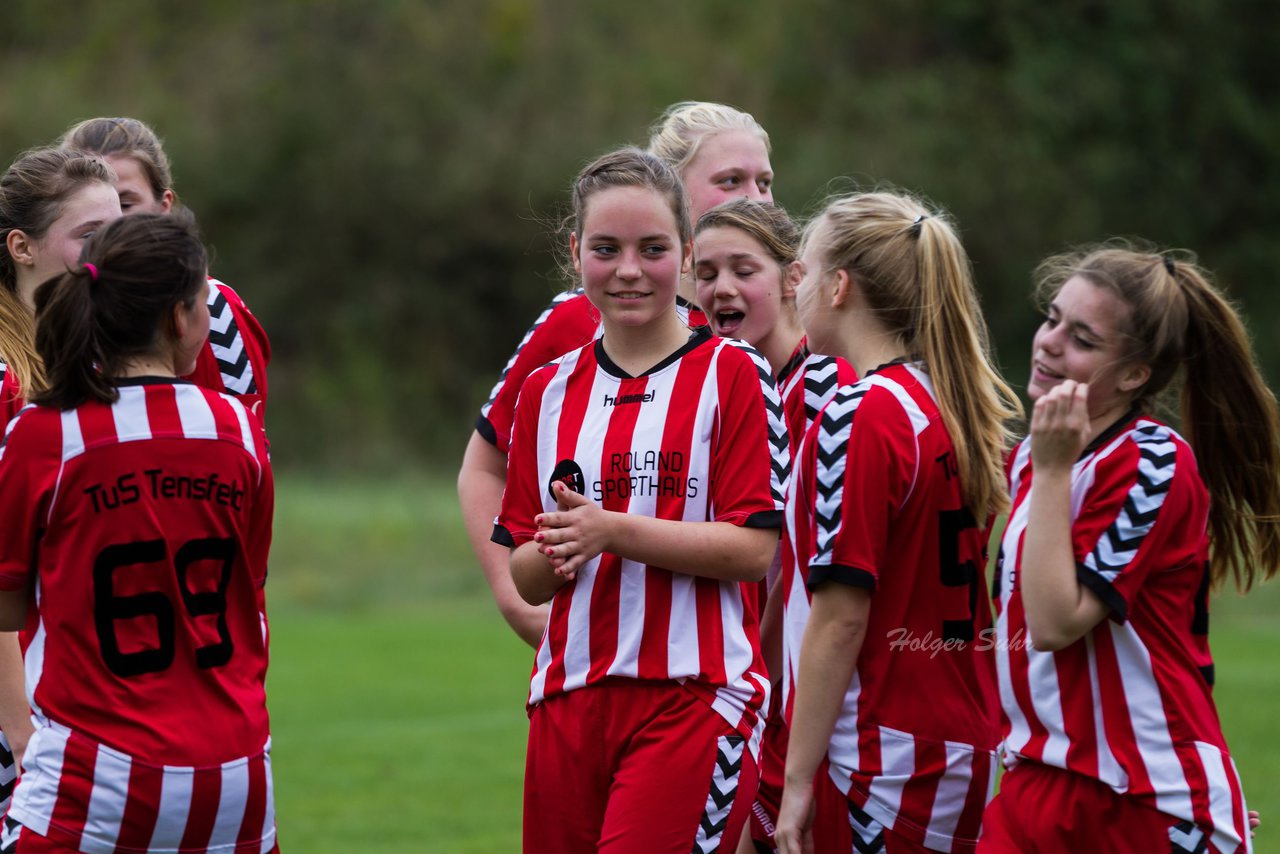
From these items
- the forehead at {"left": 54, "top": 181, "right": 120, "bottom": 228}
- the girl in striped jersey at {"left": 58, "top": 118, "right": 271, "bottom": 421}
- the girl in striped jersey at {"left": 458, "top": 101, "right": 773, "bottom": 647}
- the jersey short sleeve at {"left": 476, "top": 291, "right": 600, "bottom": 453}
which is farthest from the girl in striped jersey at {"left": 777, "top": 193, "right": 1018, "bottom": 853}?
the forehead at {"left": 54, "top": 181, "right": 120, "bottom": 228}

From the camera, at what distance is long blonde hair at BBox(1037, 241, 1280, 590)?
313 centimetres

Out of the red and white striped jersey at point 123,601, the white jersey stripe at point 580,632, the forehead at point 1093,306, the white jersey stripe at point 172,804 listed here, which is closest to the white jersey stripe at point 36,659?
the red and white striped jersey at point 123,601

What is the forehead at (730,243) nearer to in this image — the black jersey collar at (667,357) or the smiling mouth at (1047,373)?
the black jersey collar at (667,357)

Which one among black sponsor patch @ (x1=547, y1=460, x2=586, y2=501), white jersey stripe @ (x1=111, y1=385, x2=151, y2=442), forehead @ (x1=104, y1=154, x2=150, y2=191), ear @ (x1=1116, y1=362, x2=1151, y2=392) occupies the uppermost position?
forehead @ (x1=104, y1=154, x2=150, y2=191)

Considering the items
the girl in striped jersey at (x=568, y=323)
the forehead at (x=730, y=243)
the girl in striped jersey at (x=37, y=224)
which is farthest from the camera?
the girl in striped jersey at (x=568, y=323)

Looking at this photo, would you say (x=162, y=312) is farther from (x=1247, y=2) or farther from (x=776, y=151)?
(x=1247, y=2)

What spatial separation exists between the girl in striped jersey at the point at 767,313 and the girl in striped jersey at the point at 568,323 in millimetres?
94

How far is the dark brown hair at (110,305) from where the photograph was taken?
2916mm

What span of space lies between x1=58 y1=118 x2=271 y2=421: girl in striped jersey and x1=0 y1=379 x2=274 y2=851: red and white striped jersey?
2.62 ft

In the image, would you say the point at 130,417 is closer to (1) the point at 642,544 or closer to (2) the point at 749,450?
(1) the point at 642,544

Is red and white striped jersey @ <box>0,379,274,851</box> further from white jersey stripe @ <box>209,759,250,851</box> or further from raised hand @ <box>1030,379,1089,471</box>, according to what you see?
raised hand @ <box>1030,379,1089,471</box>

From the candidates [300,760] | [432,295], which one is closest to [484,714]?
[300,760]

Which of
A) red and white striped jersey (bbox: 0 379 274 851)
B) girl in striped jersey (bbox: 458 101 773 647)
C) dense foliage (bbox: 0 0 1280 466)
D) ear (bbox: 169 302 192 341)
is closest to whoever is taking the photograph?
red and white striped jersey (bbox: 0 379 274 851)

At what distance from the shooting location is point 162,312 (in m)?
2.99
